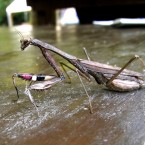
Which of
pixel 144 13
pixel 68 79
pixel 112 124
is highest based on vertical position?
pixel 112 124

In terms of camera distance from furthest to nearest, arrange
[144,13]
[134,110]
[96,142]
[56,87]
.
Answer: [144,13] → [56,87] → [134,110] → [96,142]

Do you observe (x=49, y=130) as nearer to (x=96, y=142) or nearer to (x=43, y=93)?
(x=96, y=142)

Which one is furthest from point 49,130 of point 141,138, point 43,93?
point 43,93

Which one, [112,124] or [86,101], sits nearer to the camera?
[112,124]

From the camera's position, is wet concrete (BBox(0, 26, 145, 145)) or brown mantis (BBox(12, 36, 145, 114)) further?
brown mantis (BBox(12, 36, 145, 114))

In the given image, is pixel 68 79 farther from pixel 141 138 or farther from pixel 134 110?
pixel 141 138

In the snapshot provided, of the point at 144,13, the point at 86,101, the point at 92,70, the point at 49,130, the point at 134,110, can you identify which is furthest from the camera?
the point at 144,13

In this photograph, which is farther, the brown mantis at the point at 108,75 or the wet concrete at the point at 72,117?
the brown mantis at the point at 108,75

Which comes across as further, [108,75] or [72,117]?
[108,75]

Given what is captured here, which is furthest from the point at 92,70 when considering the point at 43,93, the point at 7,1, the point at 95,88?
the point at 7,1

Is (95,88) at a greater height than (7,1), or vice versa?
(95,88)
